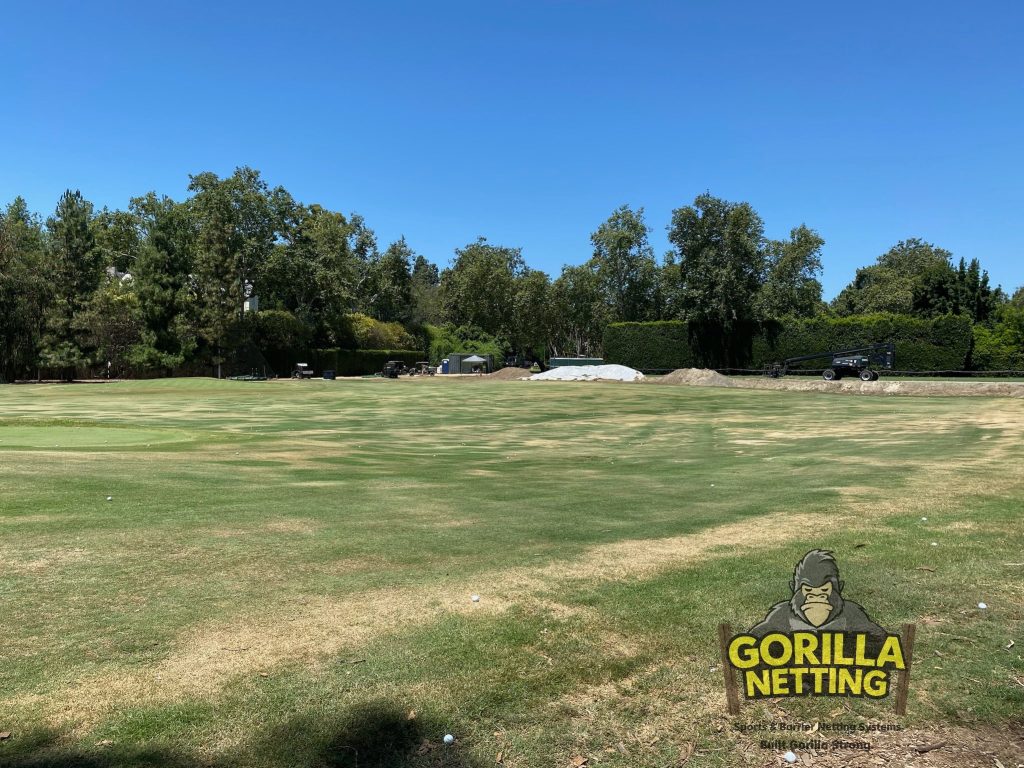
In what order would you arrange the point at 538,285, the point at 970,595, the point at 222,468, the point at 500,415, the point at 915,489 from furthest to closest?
1. the point at 538,285
2. the point at 500,415
3. the point at 222,468
4. the point at 915,489
5. the point at 970,595

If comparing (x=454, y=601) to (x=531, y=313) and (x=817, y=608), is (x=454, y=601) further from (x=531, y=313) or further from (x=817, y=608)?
(x=531, y=313)

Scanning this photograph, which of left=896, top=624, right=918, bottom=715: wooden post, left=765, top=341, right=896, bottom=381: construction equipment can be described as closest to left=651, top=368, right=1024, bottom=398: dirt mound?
left=765, top=341, right=896, bottom=381: construction equipment

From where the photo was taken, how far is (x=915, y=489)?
898 centimetres

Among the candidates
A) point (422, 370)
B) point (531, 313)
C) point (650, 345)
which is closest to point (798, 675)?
point (650, 345)

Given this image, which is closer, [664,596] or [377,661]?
[377,661]

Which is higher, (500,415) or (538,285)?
(538,285)

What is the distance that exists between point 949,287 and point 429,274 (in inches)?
5865

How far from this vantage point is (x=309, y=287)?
69.5 metres

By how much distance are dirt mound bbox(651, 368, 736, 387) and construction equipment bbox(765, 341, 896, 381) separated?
12.1 ft

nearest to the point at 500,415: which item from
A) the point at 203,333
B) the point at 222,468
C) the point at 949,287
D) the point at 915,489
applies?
the point at 222,468

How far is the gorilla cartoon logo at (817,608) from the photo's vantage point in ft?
8.70

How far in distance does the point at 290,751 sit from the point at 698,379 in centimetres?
4637

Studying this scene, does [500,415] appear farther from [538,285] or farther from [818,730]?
[538,285]

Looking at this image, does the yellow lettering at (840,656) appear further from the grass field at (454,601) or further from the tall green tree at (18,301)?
the tall green tree at (18,301)
